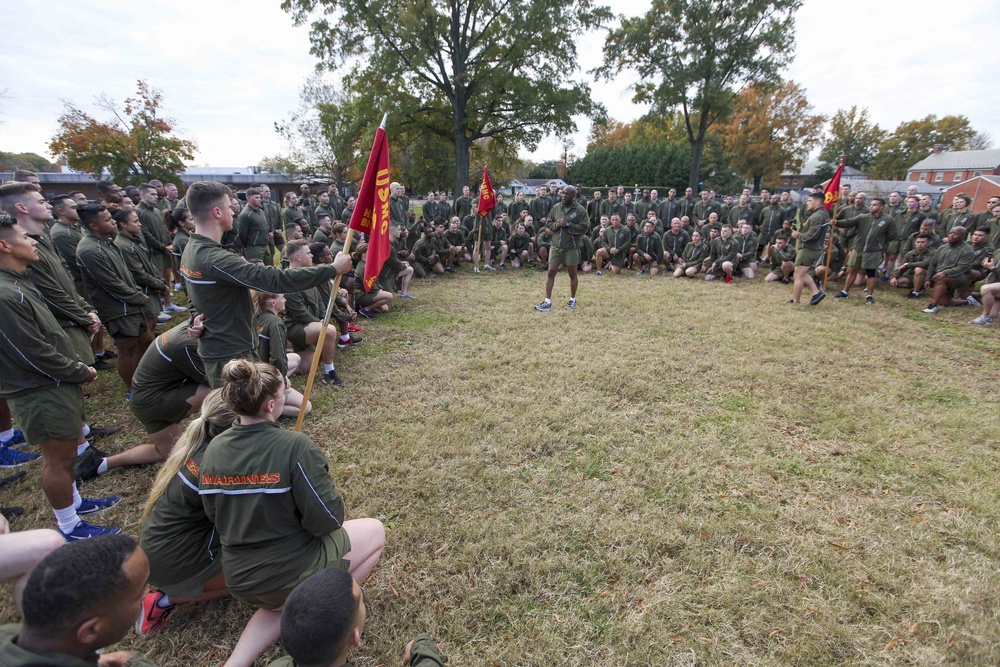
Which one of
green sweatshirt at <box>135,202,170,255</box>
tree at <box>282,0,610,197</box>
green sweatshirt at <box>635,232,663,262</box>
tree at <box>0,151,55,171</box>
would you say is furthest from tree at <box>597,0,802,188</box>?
tree at <box>0,151,55,171</box>

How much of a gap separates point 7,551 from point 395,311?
680 centimetres

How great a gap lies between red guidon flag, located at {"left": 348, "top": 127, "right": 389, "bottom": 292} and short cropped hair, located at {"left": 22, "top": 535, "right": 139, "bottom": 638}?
259 cm

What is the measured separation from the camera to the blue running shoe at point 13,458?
3934mm

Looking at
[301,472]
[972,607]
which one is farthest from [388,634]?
[972,607]

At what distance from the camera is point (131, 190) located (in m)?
9.87

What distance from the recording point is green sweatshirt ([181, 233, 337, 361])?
3.10m

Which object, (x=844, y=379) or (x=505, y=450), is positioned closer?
(x=505, y=450)

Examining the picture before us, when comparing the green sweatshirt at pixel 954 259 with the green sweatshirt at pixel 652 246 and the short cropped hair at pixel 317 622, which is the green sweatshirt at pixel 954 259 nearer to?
the green sweatshirt at pixel 652 246

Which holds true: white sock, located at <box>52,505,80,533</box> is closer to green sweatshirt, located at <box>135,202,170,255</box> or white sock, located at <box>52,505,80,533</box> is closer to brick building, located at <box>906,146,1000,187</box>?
green sweatshirt, located at <box>135,202,170,255</box>

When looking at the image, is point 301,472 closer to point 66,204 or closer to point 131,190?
point 66,204

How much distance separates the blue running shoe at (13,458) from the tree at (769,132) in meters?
46.7

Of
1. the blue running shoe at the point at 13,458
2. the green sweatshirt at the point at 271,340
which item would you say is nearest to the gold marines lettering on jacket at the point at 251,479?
the green sweatshirt at the point at 271,340

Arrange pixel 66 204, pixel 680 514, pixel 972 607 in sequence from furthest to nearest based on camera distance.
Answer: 1. pixel 66 204
2. pixel 680 514
3. pixel 972 607

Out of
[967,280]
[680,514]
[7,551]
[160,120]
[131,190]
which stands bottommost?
[680,514]
